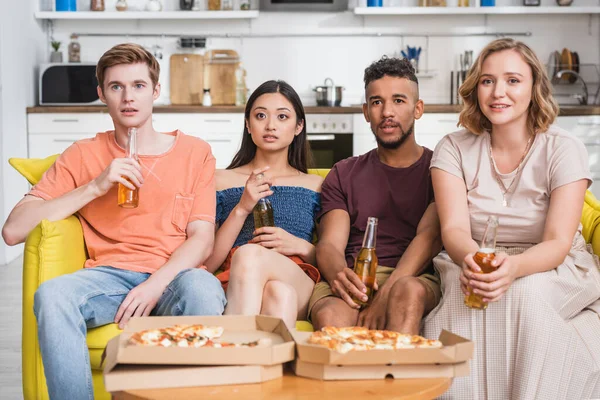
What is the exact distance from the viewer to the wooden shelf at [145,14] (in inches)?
226

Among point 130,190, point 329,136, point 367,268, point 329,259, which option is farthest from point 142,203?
point 329,136

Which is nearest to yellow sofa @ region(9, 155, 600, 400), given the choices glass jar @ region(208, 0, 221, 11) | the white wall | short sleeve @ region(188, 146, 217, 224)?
short sleeve @ region(188, 146, 217, 224)

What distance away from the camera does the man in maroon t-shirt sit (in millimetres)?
2389

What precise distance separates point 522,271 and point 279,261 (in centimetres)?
69

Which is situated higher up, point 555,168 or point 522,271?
point 555,168

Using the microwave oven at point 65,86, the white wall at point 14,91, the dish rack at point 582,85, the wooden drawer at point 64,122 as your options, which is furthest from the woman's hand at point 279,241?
the dish rack at point 582,85

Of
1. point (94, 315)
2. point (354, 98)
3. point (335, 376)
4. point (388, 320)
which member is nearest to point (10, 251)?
point (354, 98)

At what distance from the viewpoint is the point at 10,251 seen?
517 centimetres

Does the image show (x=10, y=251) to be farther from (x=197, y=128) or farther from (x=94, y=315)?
(x=94, y=315)

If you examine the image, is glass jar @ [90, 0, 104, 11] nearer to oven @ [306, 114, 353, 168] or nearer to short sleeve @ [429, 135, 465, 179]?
oven @ [306, 114, 353, 168]

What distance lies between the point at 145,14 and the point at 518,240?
417 centimetres

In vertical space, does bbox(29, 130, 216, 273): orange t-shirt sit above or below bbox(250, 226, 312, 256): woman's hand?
above

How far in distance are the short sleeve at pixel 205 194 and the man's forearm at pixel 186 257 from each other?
0.07 meters

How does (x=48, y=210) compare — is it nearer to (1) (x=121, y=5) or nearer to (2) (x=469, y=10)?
(1) (x=121, y=5)
